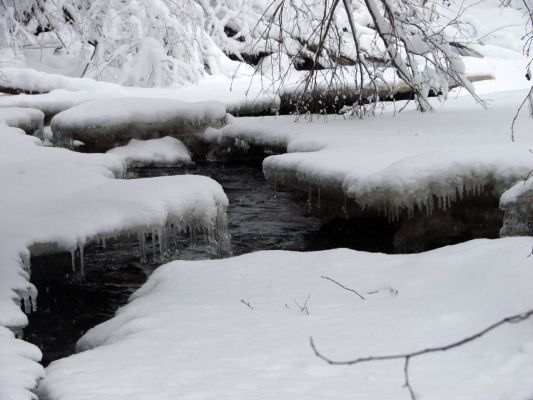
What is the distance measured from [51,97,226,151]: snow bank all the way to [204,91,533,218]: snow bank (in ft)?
1.97

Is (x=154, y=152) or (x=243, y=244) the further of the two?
(x=154, y=152)

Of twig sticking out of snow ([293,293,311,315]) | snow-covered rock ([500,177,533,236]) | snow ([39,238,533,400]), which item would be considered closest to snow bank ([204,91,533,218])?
snow-covered rock ([500,177,533,236])

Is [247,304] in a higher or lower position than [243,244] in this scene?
higher

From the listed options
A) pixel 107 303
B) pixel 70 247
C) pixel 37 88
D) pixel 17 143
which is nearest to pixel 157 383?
pixel 70 247

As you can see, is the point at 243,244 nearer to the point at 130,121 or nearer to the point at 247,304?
the point at 247,304

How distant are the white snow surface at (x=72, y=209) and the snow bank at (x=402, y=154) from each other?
107 centimetres

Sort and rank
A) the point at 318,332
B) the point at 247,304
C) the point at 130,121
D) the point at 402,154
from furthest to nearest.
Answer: the point at 130,121
the point at 402,154
the point at 247,304
the point at 318,332

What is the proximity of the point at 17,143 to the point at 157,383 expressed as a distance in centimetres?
571

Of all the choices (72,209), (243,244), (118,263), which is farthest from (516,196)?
(118,263)

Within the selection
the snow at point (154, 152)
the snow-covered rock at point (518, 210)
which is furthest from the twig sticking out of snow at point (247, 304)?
the snow at point (154, 152)

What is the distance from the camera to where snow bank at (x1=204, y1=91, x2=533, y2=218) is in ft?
18.5

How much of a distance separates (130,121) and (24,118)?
1453 mm

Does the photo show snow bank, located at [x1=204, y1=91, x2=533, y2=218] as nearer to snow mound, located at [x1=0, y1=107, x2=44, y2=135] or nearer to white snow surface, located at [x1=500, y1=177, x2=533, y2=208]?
white snow surface, located at [x1=500, y1=177, x2=533, y2=208]

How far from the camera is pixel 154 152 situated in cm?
963
